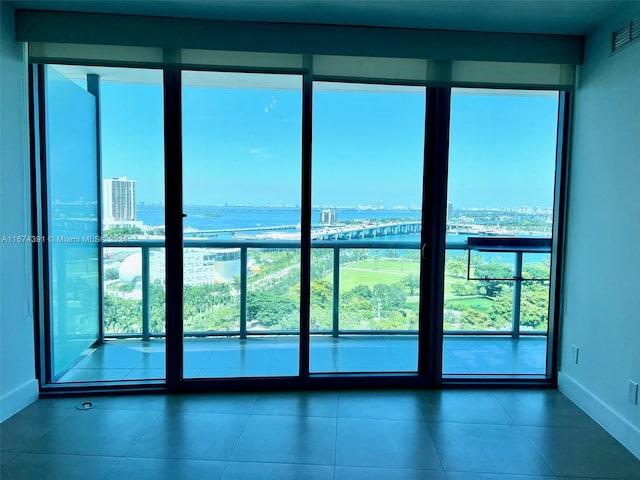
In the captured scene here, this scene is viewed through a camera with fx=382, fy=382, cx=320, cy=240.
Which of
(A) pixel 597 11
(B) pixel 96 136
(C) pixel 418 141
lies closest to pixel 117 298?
(B) pixel 96 136

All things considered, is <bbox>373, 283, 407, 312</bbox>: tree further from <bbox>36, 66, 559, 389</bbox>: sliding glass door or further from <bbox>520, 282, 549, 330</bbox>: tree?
<bbox>520, 282, 549, 330</bbox>: tree

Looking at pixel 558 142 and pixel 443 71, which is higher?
pixel 443 71

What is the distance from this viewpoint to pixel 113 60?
2488mm

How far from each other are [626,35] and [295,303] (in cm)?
266

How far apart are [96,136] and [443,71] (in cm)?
265

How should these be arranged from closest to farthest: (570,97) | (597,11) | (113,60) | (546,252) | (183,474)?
(183,474) → (597,11) → (113,60) → (570,97) → (546,252)

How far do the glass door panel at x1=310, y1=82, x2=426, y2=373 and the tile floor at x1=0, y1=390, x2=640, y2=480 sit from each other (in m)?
0.41

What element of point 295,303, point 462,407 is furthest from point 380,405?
point 295,303

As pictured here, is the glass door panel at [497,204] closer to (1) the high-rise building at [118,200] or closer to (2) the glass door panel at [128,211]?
(2) the glass door panel at [128,211]

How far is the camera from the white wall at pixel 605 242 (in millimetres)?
2176

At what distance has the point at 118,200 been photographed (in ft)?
9.59

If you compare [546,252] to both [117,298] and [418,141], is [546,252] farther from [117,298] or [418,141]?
[117,298]

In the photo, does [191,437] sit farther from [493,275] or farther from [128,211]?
[493,275]

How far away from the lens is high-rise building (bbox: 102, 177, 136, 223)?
113 inches
